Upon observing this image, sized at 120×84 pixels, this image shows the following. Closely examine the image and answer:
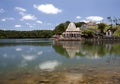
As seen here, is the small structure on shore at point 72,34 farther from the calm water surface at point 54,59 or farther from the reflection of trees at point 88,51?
the calm water surface at point 54,59

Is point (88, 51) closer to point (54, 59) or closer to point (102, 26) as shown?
point (54, 59)

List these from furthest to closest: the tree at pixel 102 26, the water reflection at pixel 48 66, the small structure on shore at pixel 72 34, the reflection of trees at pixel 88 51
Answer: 1. the tree at pixel 102 26
2. the small structure on shore at pixel 72 34
3. the reflection of trees at pixel 88 51
4. the water reflection at pixel 48 66

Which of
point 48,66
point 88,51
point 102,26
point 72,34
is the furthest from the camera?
point 102,26

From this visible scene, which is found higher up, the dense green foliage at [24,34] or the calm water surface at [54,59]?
the dense green foliage at [24,34]

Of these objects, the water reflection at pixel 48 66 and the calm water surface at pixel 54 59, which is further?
the calm water surface at pixel 54 59

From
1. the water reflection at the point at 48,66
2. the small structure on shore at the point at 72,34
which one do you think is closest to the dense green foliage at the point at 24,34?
the small structure on shore at the point at 72,34

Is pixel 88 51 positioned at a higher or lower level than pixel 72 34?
lower

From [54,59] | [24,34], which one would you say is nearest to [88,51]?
[54,59]

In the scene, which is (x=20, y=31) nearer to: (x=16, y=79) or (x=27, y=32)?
(x=27, y=32)

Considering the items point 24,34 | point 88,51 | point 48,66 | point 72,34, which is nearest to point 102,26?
point 72,34

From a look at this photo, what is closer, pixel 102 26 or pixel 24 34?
pixel 102 26

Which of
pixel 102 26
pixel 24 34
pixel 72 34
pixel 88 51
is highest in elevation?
pixel 102 26

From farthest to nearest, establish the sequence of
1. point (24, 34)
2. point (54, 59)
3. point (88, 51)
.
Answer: point (24, 34) → point (88, 51) → point (54, 59)

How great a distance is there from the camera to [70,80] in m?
12.2
